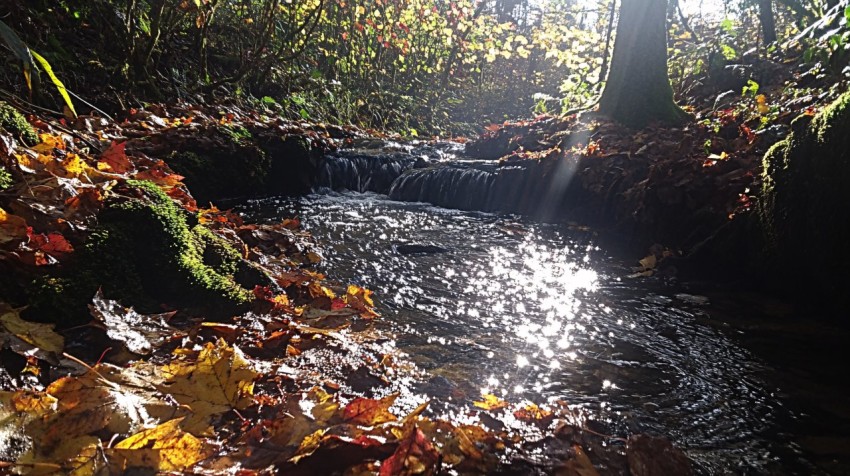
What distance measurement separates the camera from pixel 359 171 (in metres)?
7.79

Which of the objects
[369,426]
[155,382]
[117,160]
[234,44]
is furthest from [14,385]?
[234,44]

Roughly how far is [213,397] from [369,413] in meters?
0.46

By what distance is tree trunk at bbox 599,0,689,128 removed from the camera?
631 cm

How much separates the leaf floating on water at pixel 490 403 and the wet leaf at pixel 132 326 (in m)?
1.16

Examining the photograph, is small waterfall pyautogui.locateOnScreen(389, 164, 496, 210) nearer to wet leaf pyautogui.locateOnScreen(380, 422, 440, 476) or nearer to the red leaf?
the red leaf

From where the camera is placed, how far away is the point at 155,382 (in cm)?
131

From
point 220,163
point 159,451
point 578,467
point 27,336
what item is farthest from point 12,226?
point 220,163

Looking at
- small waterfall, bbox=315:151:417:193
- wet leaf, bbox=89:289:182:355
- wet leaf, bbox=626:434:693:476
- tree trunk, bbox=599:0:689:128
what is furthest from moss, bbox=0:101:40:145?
tree trunk, bbox=599:0:689:128

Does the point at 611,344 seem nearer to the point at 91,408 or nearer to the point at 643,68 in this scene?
the point at 91,408

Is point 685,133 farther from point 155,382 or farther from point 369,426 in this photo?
point 155,382

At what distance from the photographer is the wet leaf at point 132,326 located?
1555 millimetres

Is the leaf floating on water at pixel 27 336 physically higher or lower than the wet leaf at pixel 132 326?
higher

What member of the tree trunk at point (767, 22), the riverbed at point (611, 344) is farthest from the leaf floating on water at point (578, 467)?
the tree trunk at point (767, 22)

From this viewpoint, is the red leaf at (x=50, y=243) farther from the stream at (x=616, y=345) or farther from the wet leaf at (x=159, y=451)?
the stream at (x=616, y=345)
